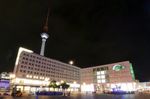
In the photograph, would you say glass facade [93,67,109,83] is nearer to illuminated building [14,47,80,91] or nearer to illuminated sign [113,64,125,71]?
illuminated sign [113,64,125,71]

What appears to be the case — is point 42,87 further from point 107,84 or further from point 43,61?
point 107,84

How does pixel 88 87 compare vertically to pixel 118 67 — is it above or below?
below

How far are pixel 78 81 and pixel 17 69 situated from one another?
6143 cm

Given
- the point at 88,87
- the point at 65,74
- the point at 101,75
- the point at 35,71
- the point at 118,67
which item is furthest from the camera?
the point at 88,87

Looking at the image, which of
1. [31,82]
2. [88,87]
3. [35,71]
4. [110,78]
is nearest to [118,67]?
[110,78]

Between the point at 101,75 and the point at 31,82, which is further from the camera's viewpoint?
the point at 101,75

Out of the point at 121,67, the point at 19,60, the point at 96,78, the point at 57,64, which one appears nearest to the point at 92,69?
the point at 96,78

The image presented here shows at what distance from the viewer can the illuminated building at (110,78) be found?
89750mm

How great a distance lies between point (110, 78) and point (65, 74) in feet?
124

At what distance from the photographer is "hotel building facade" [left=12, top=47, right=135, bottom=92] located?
2653 inches

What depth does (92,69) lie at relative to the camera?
364 feet

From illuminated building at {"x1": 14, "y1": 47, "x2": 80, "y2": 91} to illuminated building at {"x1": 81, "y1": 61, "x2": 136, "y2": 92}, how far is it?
70.9 feet

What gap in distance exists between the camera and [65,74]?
96688mm

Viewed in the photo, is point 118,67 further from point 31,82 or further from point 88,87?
point 31,82
